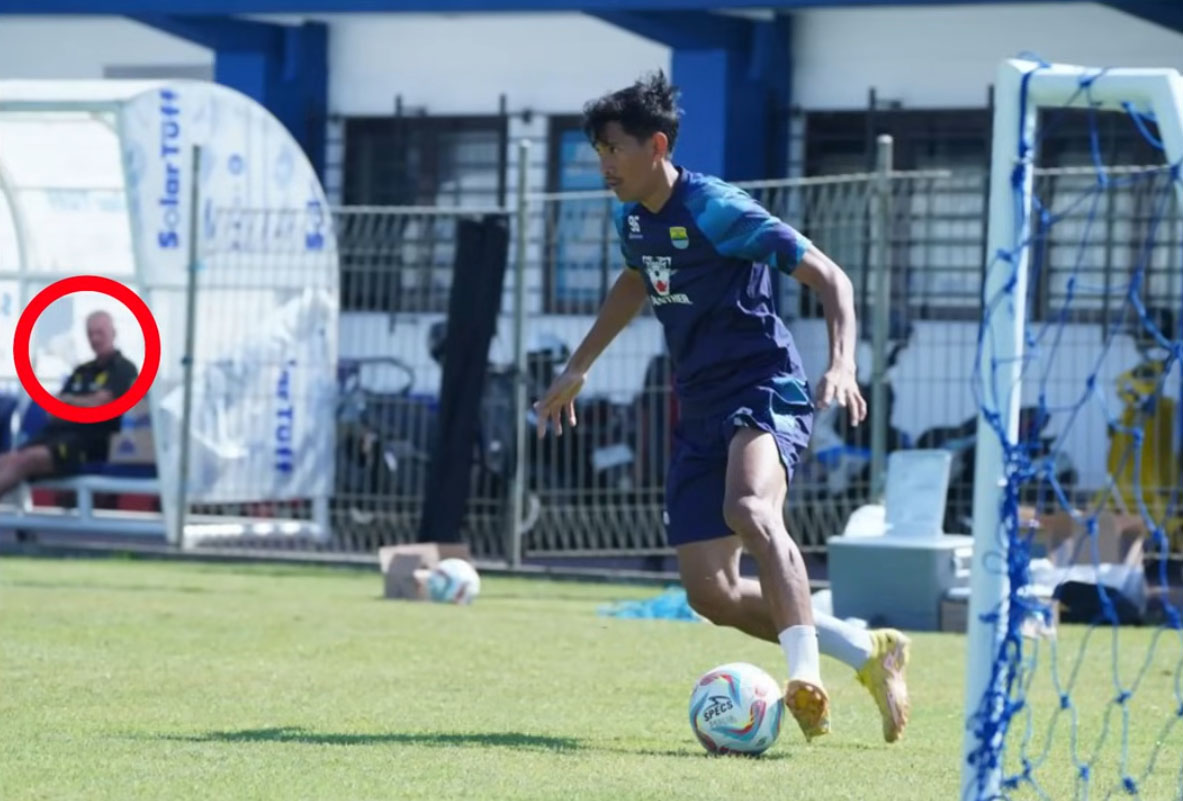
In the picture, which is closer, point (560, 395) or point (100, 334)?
point (560, 395)

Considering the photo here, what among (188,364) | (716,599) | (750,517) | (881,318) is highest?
(881,318)

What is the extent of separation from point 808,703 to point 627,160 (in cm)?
180

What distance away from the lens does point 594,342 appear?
25.8ft

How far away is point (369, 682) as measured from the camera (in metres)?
8.95

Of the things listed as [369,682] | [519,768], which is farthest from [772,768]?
[369,682]

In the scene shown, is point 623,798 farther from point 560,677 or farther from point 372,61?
point 372,61

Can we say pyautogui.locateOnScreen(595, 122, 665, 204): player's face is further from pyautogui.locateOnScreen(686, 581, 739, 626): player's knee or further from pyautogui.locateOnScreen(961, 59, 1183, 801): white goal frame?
pyautogui.locateOnScreen(961, 59, 1183, 801): white goal frame

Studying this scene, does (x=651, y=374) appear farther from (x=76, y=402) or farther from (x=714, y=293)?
(x=714, y=293)

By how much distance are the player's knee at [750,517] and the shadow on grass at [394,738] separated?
78 centimetres

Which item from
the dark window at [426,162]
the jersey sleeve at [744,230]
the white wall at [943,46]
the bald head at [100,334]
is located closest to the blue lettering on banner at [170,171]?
the bald head at [100,334]

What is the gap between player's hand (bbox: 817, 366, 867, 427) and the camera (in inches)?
256

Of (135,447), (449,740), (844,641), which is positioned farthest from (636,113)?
(135,447)

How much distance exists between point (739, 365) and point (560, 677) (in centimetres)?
239

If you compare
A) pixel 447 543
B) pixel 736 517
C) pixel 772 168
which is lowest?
pixel 447 543
